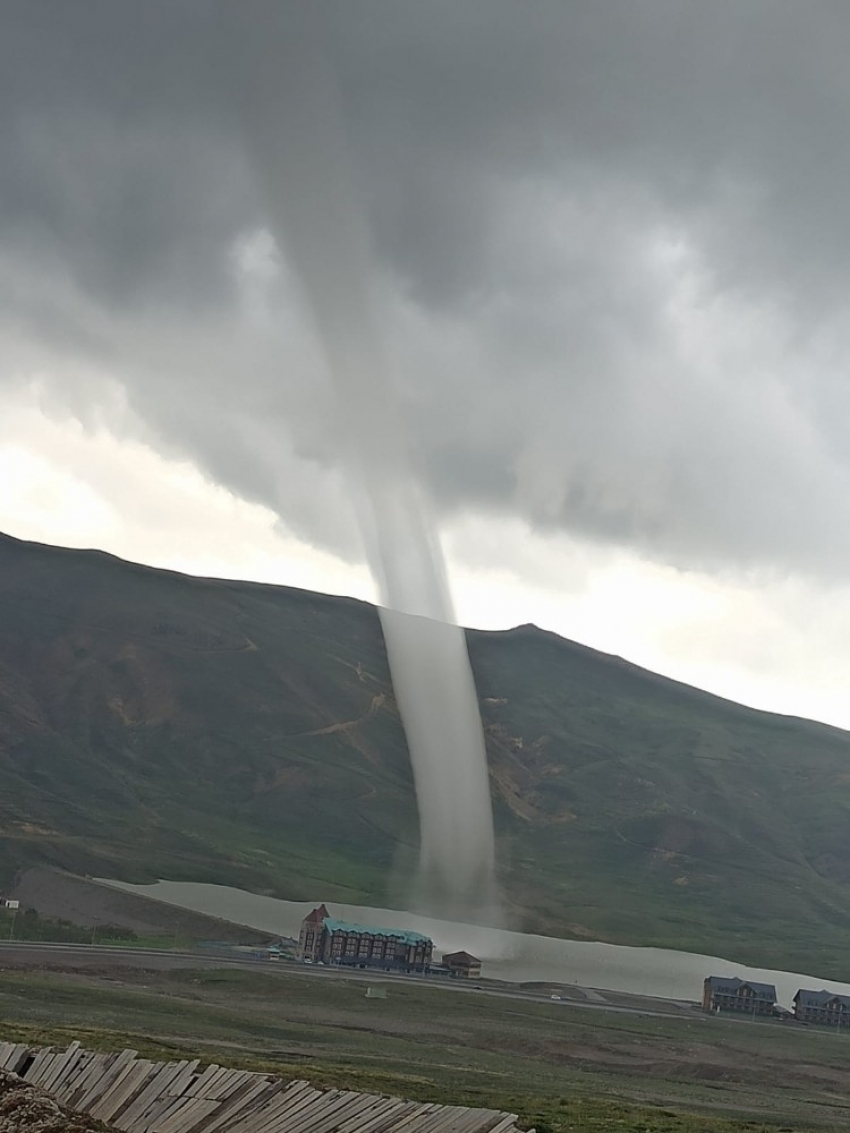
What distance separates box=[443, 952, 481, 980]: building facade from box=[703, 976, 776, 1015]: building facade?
26.6 m

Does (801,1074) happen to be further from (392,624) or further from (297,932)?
(297,932)

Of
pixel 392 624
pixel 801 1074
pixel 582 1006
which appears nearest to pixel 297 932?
pixel 392 624

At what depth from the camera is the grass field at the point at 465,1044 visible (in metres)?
38.8

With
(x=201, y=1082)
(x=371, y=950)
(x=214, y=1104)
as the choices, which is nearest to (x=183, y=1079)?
(x=201, y=1082)

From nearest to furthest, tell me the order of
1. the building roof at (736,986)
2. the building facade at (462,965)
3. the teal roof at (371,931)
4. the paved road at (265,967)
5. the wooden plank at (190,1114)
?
the wooden plank at (190,1114), the paved road at (265,967), the building facade at (462,965), the building roof at (736,986), the teal roof at (371,931)

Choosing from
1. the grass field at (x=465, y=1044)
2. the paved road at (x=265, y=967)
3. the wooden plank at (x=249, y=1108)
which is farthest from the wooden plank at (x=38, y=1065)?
the paved road at (x=265, y=967)

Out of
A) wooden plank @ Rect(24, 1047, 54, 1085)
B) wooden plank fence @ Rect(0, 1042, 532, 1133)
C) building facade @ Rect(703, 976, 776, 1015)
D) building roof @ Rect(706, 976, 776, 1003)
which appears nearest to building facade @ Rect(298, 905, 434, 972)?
building facade @ Rect(703, 976, 776, 1015)

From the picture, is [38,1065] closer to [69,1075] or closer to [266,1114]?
[69,1075]

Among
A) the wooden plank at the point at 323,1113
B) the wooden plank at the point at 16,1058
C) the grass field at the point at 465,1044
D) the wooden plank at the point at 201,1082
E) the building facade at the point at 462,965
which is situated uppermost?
the wooden plank at the point at 323,1113

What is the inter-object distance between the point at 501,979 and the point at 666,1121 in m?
127

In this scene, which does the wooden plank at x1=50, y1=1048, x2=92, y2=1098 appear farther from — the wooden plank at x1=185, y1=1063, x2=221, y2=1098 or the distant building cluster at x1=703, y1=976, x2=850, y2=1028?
the distant building cluster at x1=703, y1=976, x2=850, y2=1028

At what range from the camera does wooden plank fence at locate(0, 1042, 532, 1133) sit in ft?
65.3

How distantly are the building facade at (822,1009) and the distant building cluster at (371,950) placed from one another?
38.9m

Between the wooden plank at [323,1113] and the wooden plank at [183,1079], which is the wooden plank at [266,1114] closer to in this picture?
the wooden plank at [323,1113]
